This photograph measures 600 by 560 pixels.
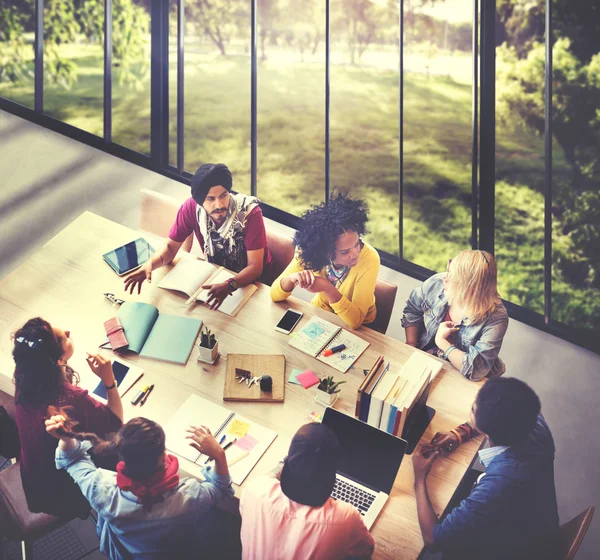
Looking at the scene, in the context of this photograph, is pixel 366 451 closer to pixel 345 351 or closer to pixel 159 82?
pixel 345 351

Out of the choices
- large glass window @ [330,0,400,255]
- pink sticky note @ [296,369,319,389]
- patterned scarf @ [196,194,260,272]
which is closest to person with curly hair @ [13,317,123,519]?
pink sticky note @ [296,369,319,389]

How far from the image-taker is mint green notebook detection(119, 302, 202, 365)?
124 inches

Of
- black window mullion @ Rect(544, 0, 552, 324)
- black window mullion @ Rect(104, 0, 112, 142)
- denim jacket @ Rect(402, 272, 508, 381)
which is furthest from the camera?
black window mullion @ Rect(104, 0, 112, 142)

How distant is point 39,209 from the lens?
5.22 metres

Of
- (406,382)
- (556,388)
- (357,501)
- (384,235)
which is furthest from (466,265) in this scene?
(384,235)

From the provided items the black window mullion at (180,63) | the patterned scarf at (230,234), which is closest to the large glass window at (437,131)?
the black window mullion at (180,63)

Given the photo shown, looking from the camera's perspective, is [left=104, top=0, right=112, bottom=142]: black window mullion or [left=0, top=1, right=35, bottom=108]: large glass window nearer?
[left=104, top=0, right=112, bottom=142]: black window mullion

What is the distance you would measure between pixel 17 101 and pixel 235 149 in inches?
126

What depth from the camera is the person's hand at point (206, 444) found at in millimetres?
2623

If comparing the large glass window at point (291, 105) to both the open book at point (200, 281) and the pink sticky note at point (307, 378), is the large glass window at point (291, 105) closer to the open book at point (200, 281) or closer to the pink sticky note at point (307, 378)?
the open book at point (200, 281)

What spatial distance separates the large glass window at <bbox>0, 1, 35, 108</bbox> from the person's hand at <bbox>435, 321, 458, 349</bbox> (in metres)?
5.06

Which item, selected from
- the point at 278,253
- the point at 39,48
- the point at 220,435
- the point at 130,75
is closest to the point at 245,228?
the point at 278,253

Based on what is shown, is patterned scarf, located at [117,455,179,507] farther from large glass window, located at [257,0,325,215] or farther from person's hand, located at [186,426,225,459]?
large glass window, located at [257,0,325,215]

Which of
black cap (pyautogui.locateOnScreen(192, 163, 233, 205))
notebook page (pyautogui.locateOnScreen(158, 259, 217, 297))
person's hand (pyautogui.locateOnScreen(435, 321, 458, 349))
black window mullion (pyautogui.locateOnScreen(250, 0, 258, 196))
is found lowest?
person's hand (pyautogui.locateOnScreen(435, 321, 458, 349))
